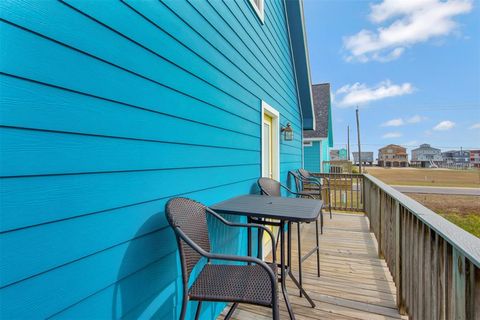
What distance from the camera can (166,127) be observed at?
148 centimetres

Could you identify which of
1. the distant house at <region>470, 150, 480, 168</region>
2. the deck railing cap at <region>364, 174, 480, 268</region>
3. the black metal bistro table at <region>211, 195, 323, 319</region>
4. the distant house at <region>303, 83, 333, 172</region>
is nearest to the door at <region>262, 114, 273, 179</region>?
the black metal bistro table at <region>211, 195, 323, 319</region>

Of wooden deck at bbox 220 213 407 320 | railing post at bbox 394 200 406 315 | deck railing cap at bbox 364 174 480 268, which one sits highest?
deck railing cap at bbox 364 174 480 268

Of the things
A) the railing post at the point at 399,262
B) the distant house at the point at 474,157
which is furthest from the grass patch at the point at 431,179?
the distant house at the point at 474,157

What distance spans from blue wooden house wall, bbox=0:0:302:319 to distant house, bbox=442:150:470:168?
214 feet

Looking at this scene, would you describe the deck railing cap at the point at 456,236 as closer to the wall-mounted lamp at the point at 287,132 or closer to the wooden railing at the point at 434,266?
the wooden railing at the point at 434,266

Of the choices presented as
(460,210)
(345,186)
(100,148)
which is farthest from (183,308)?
(460,210)

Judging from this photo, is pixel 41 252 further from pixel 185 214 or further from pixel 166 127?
pixel 166 127

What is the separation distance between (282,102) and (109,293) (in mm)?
4190

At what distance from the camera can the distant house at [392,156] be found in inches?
2158

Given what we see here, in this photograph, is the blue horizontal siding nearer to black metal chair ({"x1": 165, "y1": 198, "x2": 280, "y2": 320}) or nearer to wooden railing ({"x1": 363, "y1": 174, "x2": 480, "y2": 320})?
wooden railing ({"x1": 363, "y1": 174, "x2": 480, "y2": 320})

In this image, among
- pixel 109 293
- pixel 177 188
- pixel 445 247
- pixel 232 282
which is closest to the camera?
pixel 109 293

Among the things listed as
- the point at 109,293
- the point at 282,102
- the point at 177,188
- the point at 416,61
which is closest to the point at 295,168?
the point at 282,102

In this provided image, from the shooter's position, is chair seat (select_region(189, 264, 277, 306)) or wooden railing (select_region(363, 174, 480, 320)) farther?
chair seat (select_region(189, 264, 277, 306))

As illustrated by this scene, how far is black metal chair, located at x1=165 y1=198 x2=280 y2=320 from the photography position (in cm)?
119
